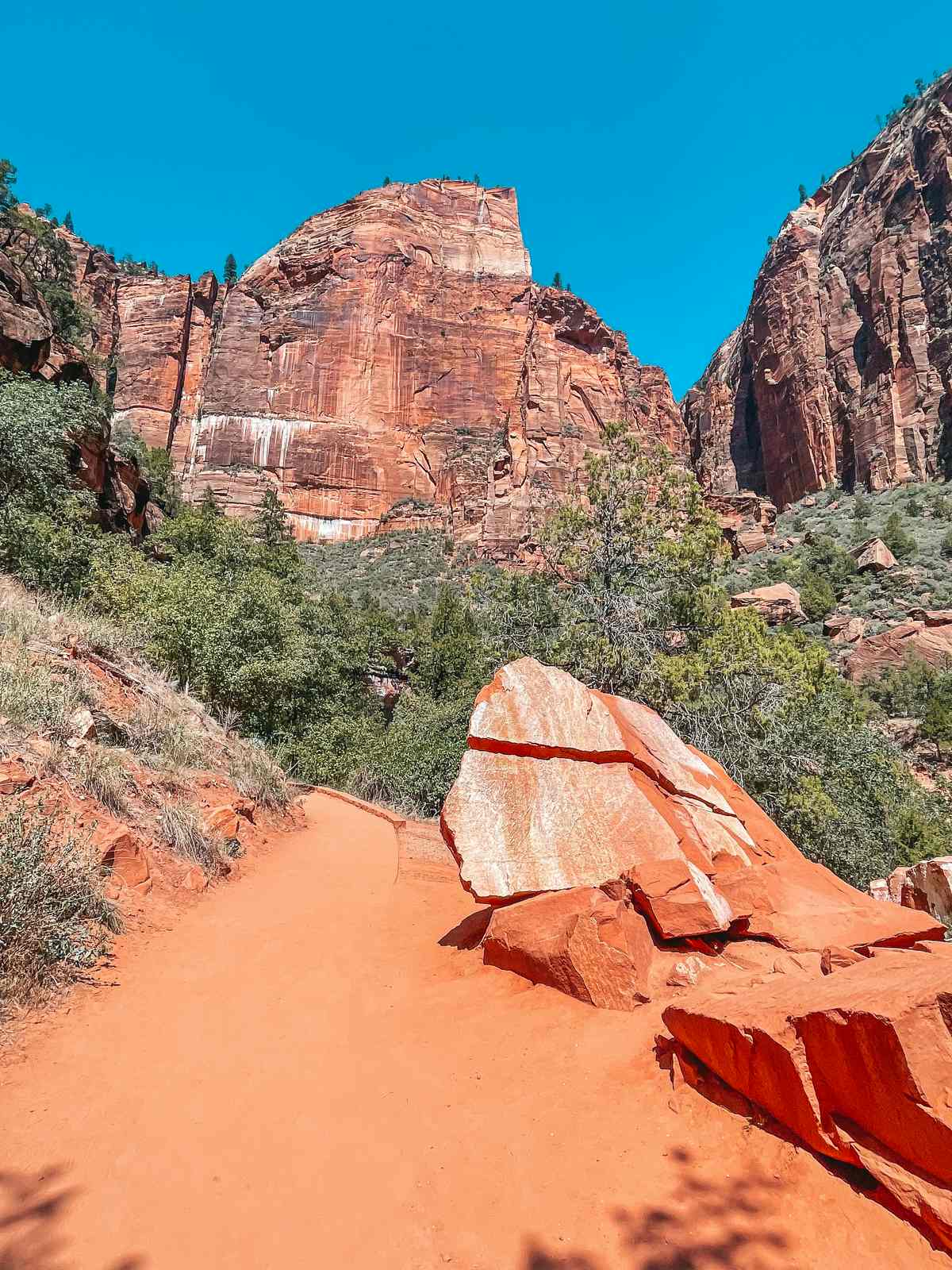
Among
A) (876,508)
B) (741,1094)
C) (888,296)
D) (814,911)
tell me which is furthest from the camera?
(888,296)

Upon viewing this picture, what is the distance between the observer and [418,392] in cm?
5744

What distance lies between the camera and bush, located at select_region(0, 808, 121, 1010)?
318 centimetres

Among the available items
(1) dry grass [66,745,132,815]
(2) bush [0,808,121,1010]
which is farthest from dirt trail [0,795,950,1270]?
(1) dry grass [66,745,132,815]

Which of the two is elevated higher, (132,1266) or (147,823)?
(147,823)

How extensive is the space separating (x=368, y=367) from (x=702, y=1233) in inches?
2407

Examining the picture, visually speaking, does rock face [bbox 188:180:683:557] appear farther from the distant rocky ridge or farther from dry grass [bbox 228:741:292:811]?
dry grass [bbox 228:741:292:811]

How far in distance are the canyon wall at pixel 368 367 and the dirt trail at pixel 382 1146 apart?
47.4 m

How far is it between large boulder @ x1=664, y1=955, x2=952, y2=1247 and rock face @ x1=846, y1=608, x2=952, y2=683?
25281 mm

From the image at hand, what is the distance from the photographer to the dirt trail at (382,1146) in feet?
6.28

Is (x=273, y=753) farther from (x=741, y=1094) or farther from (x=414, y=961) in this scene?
(x=741, y=1094)

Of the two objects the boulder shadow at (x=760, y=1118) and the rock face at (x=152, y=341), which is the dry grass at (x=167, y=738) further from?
the rock face at (x=152, y=341)

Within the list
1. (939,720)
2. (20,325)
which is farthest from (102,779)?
(939,720)

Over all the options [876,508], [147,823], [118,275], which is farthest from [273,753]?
[118,275]

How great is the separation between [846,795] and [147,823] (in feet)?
33.2
